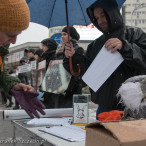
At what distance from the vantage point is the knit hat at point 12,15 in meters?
1.16

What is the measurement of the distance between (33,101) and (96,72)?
469 millimetres

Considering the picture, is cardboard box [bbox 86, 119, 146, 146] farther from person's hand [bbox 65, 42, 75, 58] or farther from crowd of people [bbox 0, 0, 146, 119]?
person's hand [bbox 65, 42, 75, 58]

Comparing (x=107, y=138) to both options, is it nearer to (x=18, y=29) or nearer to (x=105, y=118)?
(x=105, y=118)

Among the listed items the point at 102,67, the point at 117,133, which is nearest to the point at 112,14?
the point at 102,67

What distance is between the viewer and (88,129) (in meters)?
0.82

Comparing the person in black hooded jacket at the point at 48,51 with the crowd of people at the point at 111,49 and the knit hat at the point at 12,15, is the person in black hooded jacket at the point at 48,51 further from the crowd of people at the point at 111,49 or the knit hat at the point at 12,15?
the knit hat at the point at 12,15

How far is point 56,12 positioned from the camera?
105 inches

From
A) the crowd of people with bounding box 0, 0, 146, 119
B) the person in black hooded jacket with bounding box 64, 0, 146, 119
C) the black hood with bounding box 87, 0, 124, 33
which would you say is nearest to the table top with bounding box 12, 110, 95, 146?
the crowd of people with bounding box 0, 0, 146, 119

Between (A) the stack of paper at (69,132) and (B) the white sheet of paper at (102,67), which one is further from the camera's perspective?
(B) the white sheet of paper at (102,67)

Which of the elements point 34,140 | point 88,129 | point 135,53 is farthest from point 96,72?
point 88,129

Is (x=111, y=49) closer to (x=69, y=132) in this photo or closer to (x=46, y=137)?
(x=69, y=132)

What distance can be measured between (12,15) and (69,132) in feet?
2.33

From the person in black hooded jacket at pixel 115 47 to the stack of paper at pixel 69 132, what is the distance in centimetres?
37

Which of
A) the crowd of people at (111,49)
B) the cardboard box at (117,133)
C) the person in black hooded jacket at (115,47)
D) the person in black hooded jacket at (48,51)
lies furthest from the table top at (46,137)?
the person in black hooded jacket at (48,51)
